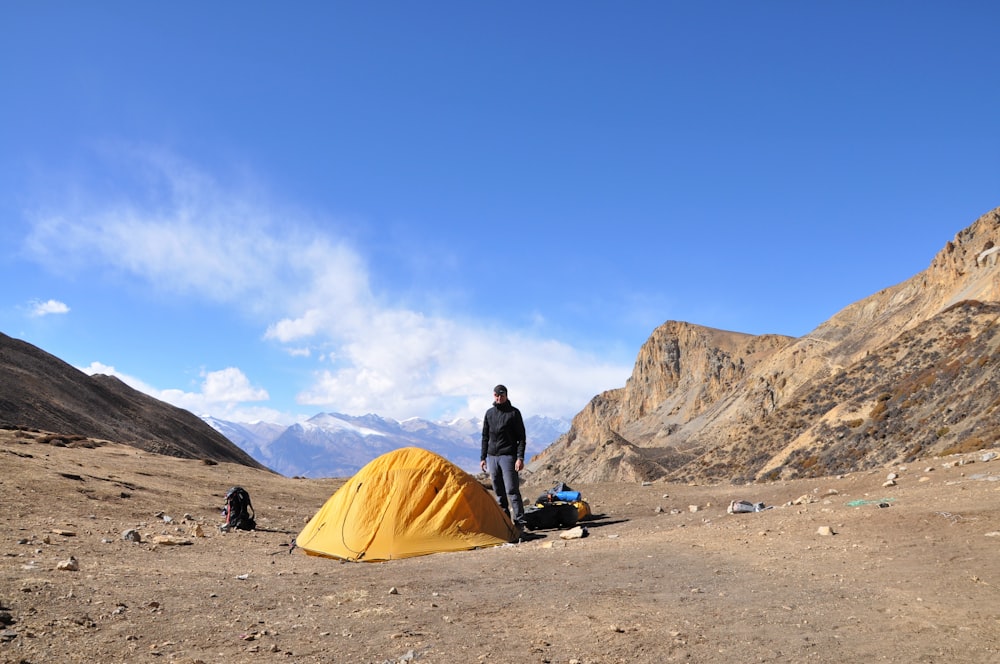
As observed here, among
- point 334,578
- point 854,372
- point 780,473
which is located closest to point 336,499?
point 334,578

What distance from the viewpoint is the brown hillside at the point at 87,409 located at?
1641 inches

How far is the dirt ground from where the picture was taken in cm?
525

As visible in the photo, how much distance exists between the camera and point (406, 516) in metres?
11.5

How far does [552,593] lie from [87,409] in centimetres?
5455

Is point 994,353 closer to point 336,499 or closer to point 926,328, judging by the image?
point 926,328

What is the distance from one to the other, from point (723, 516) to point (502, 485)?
15.6 feet

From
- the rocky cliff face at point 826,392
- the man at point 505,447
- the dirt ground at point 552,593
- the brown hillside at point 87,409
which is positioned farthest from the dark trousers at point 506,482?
the brown hillside at point 87,409

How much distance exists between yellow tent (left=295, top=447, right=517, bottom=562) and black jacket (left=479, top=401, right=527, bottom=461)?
3.61ft

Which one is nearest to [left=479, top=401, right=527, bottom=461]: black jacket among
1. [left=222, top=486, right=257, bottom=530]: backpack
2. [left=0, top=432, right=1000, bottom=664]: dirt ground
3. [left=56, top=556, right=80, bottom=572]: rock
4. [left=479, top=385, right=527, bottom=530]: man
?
[left=479, top=385, right=527, bottom=530]: man

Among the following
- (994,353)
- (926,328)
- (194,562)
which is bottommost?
(194,562)

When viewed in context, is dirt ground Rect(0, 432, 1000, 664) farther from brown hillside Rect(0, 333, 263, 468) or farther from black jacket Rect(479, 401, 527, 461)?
brown hillside Rect(0, 333, 263, 468)

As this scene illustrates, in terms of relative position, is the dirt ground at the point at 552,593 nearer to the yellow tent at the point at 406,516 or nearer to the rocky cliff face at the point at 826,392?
the yellow tent at the point at 406,516

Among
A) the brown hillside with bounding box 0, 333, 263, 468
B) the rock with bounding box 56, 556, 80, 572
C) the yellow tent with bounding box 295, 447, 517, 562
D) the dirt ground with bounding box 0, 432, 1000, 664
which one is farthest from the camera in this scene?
the brown hillside with bounding box 0, 333, 263, 468

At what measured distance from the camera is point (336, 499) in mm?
12383
